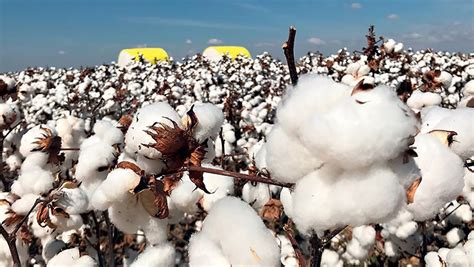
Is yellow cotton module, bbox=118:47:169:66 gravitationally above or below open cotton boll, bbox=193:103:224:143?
below

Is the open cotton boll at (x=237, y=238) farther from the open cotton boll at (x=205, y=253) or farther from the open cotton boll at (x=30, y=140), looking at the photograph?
the open cotton boll at (x=30, y=140)

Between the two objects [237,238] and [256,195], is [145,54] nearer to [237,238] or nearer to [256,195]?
[256,195]

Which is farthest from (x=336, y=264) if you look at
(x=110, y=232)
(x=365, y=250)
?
(x=110, y=232)

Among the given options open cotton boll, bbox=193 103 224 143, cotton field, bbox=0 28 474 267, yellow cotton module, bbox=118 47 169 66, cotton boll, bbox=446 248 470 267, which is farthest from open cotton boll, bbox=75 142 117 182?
yellow cotton module, bbox=118 47 169 66

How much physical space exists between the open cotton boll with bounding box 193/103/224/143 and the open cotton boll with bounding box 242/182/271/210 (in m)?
1.19

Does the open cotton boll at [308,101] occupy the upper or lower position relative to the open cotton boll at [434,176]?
upper

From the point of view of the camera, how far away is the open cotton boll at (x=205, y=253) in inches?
39.1

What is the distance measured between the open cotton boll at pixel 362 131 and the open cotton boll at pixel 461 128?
25cm

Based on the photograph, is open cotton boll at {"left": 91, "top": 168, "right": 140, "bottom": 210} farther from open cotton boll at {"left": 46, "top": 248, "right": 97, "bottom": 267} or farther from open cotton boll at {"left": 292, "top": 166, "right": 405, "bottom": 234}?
open cotton boll at {"left": 46, "top": 248, "right": 97, "bottom": 267}

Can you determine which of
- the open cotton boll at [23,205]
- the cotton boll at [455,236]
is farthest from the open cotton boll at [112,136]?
the cotton boll at [455,236]

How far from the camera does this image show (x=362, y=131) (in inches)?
31.9

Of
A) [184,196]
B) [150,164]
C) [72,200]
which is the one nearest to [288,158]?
[150,164]

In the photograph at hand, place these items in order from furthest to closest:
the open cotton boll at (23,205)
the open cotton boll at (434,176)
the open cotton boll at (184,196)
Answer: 1. the open cotton boll at (23,205)
2. the open cotton boll at (184,196)
3. the open cotton boll at (434,176)

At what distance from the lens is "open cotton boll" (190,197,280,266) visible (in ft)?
3.17
